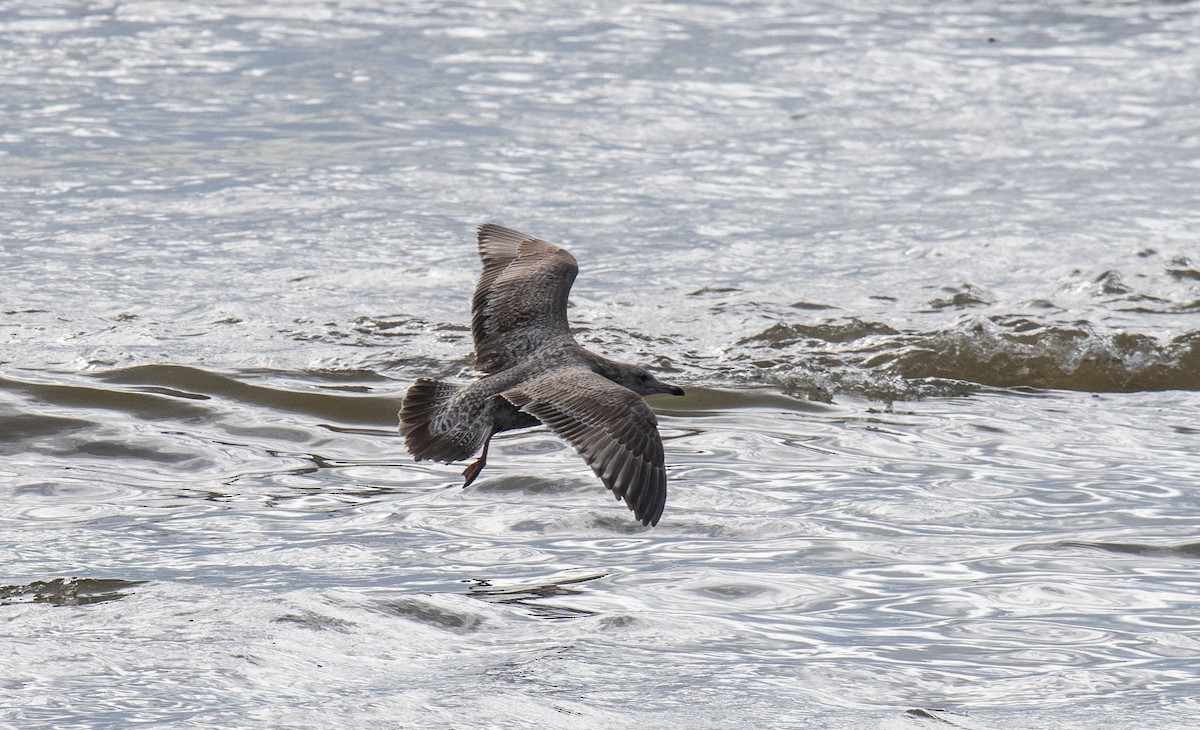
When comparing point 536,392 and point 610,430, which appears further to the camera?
point 536,392

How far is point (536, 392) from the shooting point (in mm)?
6152

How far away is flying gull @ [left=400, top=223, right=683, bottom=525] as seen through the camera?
5.77 m

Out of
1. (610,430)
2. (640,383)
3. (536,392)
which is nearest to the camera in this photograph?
(610,430)

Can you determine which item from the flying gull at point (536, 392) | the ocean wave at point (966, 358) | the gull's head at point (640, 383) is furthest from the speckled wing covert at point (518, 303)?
the ocean wave at point (966, 358)

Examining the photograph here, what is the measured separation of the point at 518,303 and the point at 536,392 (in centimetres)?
122

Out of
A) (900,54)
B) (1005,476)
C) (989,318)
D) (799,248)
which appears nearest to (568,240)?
(799,248)

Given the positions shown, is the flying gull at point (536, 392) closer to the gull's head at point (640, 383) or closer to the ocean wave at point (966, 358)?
the gull's head at point (640, 383)

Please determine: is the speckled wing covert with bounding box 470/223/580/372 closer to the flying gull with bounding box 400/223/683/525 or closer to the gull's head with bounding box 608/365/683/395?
the flying gull with bounding box 400/223/683/525

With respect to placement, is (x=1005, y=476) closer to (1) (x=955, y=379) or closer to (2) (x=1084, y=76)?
(1) (x=955, y=379)

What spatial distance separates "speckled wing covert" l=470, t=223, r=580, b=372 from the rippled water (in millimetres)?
482

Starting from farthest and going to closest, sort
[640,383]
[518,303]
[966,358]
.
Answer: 1. [966,358]
2. [518,303]
3. [640,383]

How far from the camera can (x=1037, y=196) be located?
1151 centimetres

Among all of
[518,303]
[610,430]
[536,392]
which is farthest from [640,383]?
[610,430]

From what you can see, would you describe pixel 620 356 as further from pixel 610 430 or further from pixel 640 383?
pixel 610 430
